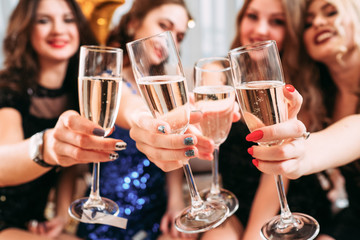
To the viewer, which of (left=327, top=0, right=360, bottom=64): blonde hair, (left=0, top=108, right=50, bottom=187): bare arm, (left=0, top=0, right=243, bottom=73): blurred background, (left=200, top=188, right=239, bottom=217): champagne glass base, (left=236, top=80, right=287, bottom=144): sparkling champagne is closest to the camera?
(left=236, top=80, right=287, bottom=144): sparkling champagne

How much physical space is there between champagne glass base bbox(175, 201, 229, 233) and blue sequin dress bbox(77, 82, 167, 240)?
71cm

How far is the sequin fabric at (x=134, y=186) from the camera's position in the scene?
1381 mm

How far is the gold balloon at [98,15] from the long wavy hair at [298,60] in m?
0.79

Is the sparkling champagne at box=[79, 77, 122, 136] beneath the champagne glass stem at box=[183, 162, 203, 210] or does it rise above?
above

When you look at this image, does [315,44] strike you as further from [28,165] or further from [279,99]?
[28,165]

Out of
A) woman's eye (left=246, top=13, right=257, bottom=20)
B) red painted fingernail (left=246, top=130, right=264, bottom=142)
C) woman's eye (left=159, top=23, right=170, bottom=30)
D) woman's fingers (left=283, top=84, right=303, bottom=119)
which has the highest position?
woman's eye (left=246, top=13, right=257, bottom=20)

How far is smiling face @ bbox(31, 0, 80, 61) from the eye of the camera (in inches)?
55.0

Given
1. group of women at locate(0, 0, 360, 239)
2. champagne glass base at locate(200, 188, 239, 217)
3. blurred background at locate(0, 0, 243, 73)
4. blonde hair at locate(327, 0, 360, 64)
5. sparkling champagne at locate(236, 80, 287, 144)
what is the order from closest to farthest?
sparkling champagne at locate(236, 80, 287, 144), champagne glass base at locate(200, 188, 239, 217), group of women at locate(0, 0, 360, 239), blonde hair at locate(327, 0, 360, 64), blurred background at locate(0, 0, 243, 73)

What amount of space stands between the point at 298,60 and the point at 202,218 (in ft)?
3.01

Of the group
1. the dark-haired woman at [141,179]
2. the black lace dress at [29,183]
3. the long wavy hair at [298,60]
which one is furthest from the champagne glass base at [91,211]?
the long wavy hair at [298,60]

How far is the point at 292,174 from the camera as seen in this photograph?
65 cm

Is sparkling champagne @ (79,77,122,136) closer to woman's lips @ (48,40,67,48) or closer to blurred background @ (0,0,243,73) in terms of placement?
woman's lips @ (48,40,67,48)

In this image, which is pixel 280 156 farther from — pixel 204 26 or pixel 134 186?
pixel 204 26

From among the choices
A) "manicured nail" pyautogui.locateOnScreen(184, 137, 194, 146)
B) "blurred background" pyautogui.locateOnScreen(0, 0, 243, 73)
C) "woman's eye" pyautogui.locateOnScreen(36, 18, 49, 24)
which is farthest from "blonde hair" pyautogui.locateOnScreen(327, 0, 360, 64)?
"woman's eye" pyautogui.locateOnScreen(36, 18, 49, 24)
